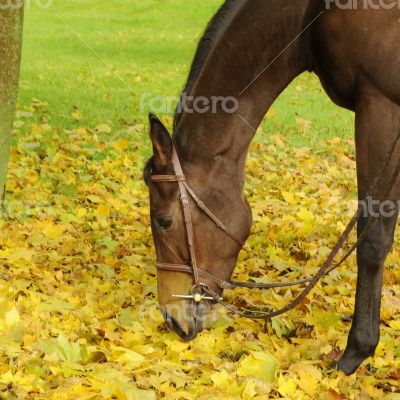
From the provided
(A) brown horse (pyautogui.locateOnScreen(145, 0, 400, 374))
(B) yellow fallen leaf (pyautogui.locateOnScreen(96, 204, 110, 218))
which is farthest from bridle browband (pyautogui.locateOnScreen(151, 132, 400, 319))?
(B) yellow fallen leaf (pyautogui.locateOnScreen(96, 204, 110, 218))

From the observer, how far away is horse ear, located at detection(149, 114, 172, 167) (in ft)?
11.1

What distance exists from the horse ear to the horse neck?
14 centimetres

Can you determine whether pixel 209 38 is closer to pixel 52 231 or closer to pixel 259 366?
pixel 259 366

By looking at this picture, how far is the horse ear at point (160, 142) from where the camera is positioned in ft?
11.1

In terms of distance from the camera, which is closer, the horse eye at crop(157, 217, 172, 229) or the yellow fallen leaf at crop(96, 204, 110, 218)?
the horse eye at crop(157, 217, 172, 229)

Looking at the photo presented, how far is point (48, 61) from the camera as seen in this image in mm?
14672

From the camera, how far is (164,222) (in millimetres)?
3641

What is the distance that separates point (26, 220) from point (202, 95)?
9.45 ft

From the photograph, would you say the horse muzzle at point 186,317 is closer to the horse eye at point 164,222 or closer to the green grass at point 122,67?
the horse eye at point 164,222

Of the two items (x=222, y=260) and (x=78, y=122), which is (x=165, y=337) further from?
(x=78, y=122)

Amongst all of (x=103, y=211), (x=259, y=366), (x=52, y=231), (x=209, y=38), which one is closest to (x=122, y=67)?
(x=103, y=211)

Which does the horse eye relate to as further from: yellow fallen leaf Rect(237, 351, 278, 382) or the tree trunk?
the tree trunk

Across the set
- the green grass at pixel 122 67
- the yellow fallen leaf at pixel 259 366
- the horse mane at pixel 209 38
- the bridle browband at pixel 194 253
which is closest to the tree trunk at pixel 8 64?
the green grass at pixel 122 67

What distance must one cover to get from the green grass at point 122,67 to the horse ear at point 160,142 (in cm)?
68
